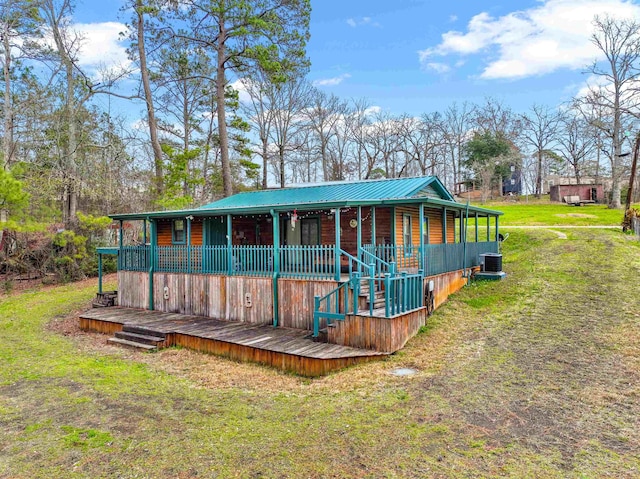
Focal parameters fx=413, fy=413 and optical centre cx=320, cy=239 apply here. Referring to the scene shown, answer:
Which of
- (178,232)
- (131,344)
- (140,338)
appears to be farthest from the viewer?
(178,232)

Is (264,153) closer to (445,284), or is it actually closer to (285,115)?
(285,115)

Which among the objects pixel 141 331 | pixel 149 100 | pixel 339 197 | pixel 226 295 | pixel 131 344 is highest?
pixel 149 100

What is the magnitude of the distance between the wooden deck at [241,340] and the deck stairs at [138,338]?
0.04 meters

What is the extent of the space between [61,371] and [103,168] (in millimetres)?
18153

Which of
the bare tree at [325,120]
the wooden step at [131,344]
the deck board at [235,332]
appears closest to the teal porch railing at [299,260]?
the deck board at [235,332]

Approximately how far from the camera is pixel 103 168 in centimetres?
2330

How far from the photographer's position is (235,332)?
9.78 m

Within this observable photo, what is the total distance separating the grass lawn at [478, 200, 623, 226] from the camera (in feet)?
86.5

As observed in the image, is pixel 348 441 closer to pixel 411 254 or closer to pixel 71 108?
pixel 411 254

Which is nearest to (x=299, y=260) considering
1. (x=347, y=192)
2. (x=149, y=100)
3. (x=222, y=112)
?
(x=347, y=192)

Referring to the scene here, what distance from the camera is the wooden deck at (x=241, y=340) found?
7902mm

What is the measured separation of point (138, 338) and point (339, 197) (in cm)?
684

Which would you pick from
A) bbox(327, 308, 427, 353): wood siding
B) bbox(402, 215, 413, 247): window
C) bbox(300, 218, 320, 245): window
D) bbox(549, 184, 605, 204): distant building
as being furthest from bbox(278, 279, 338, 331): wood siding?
bbox(549, 184, 605, 204): distant building

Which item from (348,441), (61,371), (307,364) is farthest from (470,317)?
(61,371)
